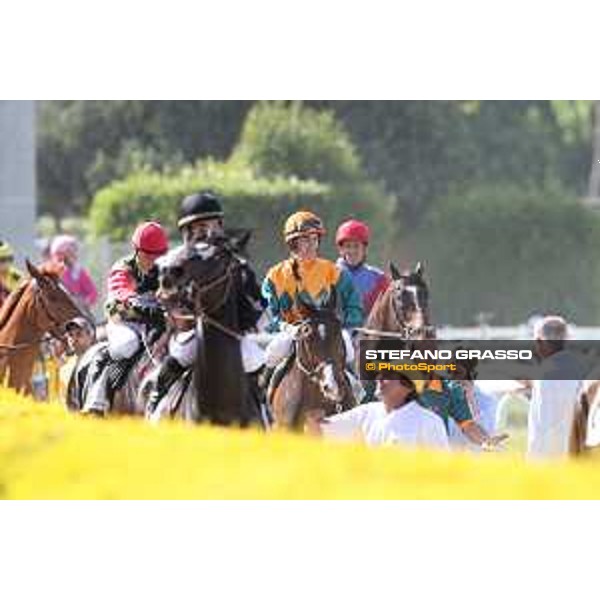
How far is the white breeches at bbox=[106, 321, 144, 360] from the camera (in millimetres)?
8172

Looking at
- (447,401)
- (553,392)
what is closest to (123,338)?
(447,401)

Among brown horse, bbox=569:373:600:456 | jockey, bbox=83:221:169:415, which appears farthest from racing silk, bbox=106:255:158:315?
brown horse, bbox=569:373:600:456

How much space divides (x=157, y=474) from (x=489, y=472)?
4.27 ft

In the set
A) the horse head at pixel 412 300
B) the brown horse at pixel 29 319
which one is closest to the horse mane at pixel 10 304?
the brown horse at pixel 29 319

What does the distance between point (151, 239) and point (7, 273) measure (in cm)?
70

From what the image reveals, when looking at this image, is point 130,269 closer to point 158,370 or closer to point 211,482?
point 158,370

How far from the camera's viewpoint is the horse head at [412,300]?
809 cm

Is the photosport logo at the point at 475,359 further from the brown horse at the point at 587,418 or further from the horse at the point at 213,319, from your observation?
the horse at the point at 213,319

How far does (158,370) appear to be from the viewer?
8148 millimetres

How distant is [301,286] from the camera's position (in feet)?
26.7

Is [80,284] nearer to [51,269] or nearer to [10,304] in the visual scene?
[51,269]

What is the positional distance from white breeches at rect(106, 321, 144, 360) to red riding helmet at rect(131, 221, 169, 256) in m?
0.31

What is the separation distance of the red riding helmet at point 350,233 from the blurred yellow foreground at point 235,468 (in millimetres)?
828
